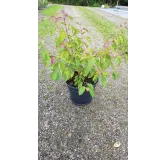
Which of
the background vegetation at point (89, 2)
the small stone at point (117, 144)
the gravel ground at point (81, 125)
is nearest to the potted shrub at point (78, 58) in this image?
the gravel ground at point (81, 125)

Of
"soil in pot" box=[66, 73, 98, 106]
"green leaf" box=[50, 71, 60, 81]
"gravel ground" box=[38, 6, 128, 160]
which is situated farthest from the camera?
"soil in pot" box=[66, 73, 98, 106]

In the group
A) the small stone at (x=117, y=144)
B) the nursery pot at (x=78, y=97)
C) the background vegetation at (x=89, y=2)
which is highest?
the background vegetation at (x=89, y=2)

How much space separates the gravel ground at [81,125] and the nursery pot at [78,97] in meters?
0.06

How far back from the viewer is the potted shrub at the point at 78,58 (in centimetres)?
109

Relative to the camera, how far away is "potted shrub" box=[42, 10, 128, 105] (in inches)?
42.9

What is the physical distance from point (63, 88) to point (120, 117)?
0.81 m

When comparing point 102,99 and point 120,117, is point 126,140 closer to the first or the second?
point 120,117

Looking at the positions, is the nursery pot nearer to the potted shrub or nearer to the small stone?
the potted shrub

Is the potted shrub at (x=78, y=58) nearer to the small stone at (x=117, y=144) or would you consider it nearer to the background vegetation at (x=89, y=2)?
the small stone at (x=117, y=144)

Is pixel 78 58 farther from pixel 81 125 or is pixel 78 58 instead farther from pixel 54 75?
pixel 81 125

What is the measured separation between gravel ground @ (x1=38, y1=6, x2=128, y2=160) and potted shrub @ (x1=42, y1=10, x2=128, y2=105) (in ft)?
0.59

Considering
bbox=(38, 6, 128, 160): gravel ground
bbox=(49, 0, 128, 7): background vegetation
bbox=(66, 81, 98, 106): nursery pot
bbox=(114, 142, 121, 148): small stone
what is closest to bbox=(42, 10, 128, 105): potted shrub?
bbox=(66, 81, 98, 106): nursery pot
